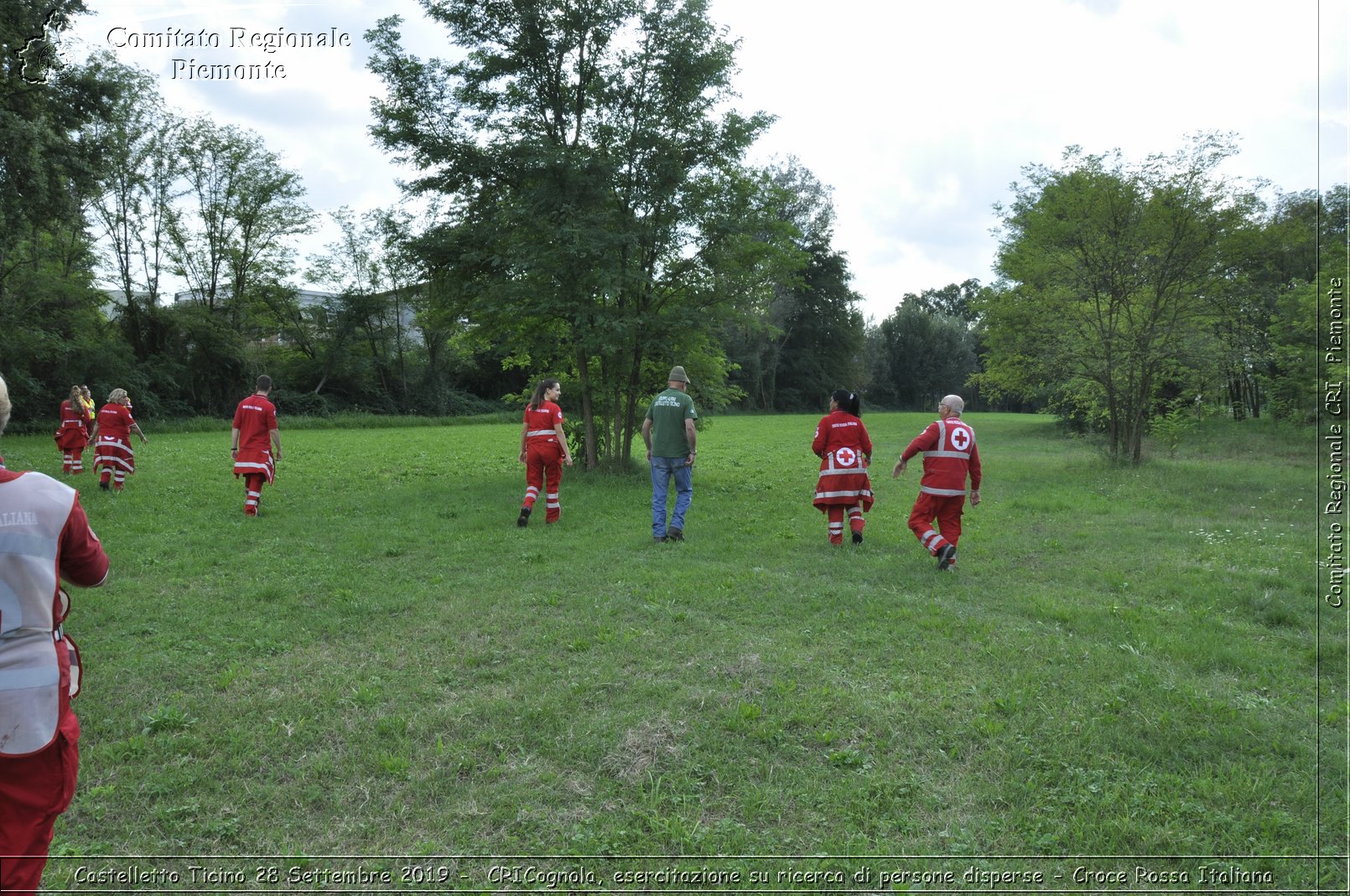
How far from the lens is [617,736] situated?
4.57m

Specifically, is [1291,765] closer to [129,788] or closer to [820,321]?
[129,788]

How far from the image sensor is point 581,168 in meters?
15.2

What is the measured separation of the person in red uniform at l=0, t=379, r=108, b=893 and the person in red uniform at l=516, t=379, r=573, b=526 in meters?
8.64

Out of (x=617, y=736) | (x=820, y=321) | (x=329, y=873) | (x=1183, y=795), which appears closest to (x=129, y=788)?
(x=329, y=873)

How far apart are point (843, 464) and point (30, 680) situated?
8.67 meters

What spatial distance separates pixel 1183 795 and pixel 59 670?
5.03 metres

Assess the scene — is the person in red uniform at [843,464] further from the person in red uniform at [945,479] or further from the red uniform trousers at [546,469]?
the red uniform trousers at [546,469]

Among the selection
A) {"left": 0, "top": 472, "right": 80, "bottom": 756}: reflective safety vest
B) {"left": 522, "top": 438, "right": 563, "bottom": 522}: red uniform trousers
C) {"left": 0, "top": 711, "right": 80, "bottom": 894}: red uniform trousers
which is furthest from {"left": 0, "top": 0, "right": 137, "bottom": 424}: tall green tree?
{"left": 0, "top": 711, "right": 80, "bottom": 894}: red uniform trousers

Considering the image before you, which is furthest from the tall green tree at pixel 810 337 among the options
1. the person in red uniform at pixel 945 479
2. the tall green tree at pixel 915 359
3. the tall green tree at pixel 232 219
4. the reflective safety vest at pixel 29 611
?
the reflective safety vest at pixel 29 611

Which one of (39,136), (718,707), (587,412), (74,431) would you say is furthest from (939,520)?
(39,136)

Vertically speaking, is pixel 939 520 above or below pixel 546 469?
below

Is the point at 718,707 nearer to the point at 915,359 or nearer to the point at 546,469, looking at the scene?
the point at 546,469

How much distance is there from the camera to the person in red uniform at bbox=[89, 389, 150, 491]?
14180 millimetres

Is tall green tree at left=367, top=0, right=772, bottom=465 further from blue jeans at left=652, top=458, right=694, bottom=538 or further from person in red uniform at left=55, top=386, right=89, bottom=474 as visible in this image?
person in red uniform at left=55, top=386, right=89, bottom=474
